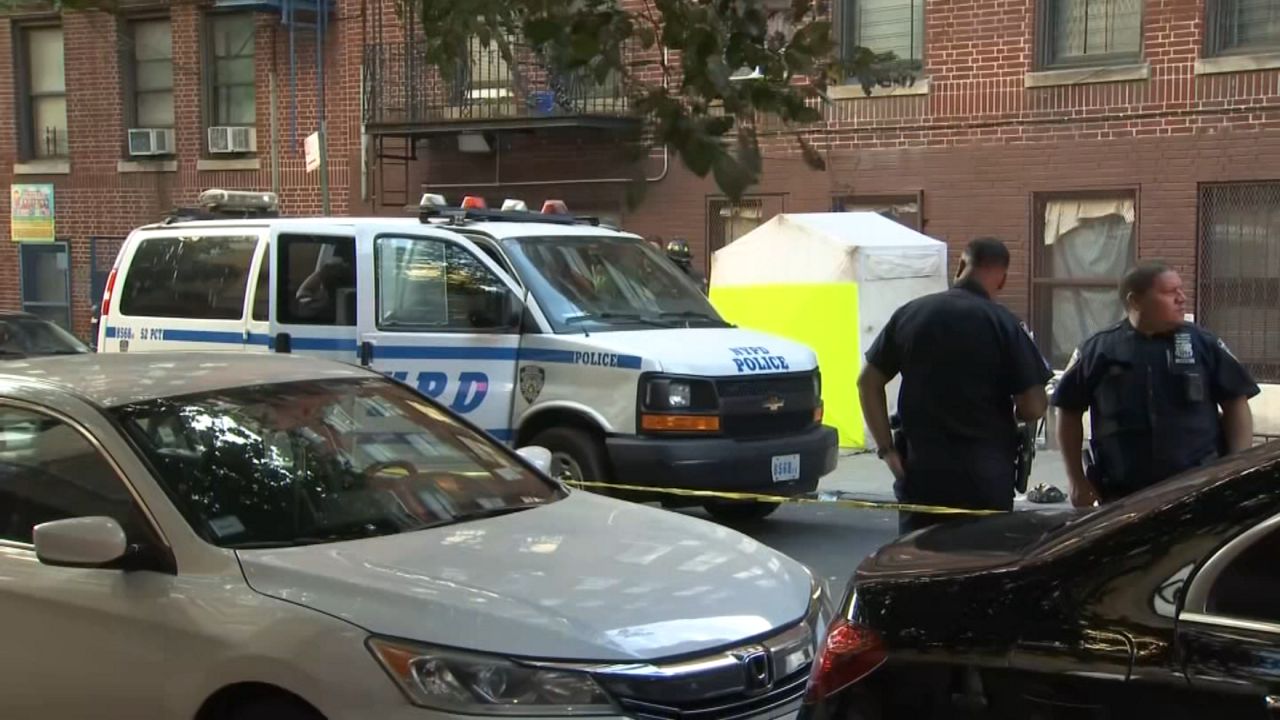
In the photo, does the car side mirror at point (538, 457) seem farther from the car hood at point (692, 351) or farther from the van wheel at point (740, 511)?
the van wheel at point (740, 511)

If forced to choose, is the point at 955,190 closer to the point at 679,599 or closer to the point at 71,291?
the point at 679,599

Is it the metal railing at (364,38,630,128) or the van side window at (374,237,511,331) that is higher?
the metal railing at (364,38,630,128)

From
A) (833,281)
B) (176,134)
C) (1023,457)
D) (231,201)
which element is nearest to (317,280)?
(231,201)

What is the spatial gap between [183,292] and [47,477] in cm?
580

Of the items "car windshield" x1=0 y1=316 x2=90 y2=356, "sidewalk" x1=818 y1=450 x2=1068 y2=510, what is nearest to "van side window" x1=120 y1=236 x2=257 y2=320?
"car windshield" x1=0 y1=316 x2=90 y2=356

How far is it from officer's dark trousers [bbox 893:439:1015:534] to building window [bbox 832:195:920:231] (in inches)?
372

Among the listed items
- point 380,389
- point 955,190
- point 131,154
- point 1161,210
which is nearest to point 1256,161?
point 1161,210

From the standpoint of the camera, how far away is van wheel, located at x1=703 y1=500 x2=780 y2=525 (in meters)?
9.51

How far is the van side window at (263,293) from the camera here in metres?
9.56

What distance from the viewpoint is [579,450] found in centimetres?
887

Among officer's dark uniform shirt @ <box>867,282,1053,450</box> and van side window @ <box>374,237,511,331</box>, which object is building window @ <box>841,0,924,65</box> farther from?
officer's dark uniform shirt @ <box>867,282,1053,450</box>

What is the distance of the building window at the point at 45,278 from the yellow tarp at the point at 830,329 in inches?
453

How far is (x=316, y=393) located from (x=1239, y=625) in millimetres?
3178

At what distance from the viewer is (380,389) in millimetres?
5312
